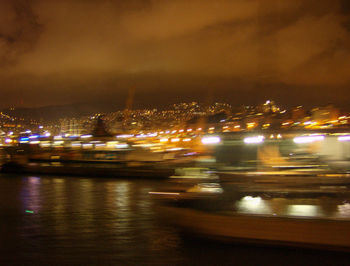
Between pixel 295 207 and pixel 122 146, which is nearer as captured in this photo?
pixel 295 207

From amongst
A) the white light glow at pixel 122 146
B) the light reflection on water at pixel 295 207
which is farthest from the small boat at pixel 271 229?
the white light glow at pixel 122 146

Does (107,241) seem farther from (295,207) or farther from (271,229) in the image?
(295,207)

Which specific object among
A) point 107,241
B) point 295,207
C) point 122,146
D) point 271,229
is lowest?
point 107,241

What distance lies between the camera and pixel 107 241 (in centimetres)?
811

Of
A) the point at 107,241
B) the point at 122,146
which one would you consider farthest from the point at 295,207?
the point at 122,146

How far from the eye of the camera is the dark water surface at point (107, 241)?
6.72m

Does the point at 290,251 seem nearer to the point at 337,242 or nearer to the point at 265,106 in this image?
the point at 337,242

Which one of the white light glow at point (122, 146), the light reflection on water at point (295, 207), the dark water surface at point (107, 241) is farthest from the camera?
the white light glow at point (122, 146)

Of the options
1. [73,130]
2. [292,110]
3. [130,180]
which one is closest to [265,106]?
[292,110]

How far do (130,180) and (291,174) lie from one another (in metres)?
13.5

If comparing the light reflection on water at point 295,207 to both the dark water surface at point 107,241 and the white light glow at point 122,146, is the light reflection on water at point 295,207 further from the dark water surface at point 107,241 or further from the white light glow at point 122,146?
the white light glow at point 122,146

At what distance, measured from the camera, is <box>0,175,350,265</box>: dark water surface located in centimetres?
672

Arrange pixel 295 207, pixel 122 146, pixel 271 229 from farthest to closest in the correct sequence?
1. pixel 122 146
2. pixel 295 207
3. pixel 271 229

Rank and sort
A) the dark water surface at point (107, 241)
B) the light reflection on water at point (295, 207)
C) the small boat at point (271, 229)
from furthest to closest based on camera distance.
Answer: the light reflection on water at point (295, 207) < the dark water surface at point (107, 241) < the small boat at point (271, 229)
